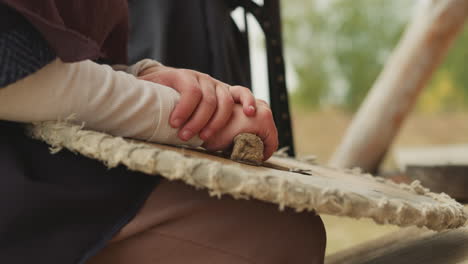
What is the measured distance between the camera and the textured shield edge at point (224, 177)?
0.47 m

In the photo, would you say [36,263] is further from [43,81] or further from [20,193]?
[43,81]

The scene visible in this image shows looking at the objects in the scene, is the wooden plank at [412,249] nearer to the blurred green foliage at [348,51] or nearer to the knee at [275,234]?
the knee at [275,234]

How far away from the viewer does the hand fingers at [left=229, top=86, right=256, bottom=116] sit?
0.64m

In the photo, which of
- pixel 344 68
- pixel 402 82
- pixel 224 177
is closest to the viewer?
pixel 224 177

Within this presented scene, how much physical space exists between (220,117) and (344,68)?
476cm

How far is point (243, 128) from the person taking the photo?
639mm

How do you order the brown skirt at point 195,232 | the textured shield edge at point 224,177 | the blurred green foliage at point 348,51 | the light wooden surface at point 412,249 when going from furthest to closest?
1. the blurred green foliage at point 348,51
2. the light wooden surface at point 412,249
3. the brown skirt at point 195,232
4. the textured shield edge at point 224,177

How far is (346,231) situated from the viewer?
1.75 meters

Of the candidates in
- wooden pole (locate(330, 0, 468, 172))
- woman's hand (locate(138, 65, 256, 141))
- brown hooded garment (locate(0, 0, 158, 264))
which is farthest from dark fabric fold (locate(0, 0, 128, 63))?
wooden pole (locate(330, 0, 468, 172))

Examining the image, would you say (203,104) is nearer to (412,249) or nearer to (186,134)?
(186,134)

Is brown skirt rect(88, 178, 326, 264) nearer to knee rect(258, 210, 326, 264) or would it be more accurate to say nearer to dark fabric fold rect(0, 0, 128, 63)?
knee rect(258, 210, 326, 264)

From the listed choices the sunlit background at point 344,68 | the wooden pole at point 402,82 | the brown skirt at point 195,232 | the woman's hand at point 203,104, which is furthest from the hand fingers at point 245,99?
the sunlit background at point 344,68

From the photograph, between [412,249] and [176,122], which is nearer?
[176,122]

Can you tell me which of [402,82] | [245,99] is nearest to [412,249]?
[245,99]
